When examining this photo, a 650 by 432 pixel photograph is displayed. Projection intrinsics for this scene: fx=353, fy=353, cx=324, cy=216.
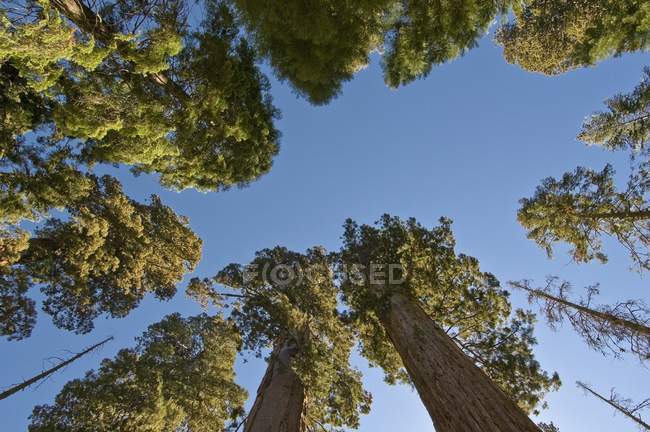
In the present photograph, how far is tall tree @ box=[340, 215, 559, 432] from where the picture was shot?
802 centimetres

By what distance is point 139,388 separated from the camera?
9.95 metres

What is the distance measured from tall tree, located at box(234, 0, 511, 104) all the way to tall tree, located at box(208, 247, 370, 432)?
19.6ft

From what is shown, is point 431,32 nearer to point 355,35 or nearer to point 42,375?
point 355,35

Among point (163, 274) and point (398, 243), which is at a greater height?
point (163, 274)

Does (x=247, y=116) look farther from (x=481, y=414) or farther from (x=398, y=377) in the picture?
(x=398, y=377)

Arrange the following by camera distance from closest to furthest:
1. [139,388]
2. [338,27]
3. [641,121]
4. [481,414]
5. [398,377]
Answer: [481,414]
[641,121]
[338,27]
[139,388]
[398,377]

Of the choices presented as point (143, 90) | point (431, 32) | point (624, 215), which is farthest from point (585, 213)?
point (143, 90)

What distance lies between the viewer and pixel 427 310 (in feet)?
35.4

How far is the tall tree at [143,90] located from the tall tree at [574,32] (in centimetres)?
736

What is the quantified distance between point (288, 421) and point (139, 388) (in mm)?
4577

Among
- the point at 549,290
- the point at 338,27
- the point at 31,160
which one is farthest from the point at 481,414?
the point at 31,160

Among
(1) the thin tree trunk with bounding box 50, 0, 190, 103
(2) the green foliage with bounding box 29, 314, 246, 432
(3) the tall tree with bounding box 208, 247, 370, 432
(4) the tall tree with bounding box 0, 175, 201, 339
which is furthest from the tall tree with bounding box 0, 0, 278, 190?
(2) the green foliage with bounding box 29, 314, 246, 432

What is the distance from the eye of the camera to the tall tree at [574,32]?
8719mm

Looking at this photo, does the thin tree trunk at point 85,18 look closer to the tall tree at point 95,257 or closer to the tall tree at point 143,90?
the tall tree at point 143,90
